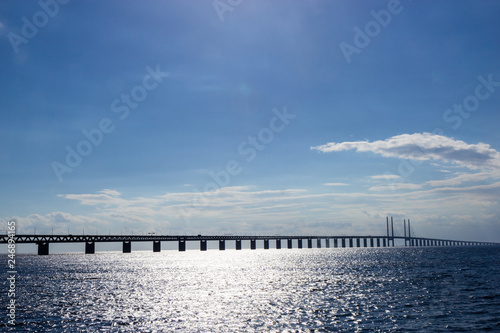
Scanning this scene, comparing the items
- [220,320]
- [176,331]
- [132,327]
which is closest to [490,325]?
[220,320]

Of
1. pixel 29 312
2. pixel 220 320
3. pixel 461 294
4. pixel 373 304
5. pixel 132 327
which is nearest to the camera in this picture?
pixel 132 327

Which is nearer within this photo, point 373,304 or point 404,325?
point 404,325

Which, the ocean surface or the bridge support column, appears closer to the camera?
the ocean surface

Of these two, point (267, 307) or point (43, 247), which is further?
point (43, 247)

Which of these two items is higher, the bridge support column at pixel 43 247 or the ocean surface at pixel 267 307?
the ocean surface at pixel 267 307

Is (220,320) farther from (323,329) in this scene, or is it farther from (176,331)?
(323,329)

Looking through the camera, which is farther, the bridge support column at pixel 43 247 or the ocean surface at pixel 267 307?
the bridge support column at pixel 43 247

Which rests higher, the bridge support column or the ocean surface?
the ocean surface

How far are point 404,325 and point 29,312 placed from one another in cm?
3375

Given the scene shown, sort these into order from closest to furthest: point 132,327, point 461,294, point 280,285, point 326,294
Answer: point 132,327
point 461,294
point 326,294
point 280,285

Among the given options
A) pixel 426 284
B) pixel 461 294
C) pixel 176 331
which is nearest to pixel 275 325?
pixel 176 331

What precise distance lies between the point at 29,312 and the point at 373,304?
3367 centimetres

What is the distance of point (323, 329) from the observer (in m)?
32.1

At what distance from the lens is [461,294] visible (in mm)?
49312
